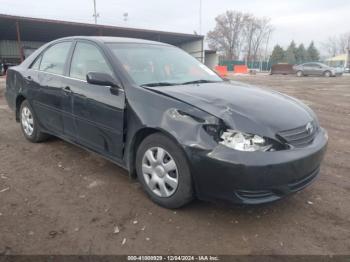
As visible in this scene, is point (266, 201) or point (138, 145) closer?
point (266, 201)

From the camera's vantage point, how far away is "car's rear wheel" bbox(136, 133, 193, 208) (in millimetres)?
2500

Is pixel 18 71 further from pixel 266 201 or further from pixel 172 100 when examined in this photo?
pixel 266 201

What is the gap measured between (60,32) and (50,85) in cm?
2613

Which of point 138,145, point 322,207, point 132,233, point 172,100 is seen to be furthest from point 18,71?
point 322,207

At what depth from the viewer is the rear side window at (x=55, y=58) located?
12.6 ft

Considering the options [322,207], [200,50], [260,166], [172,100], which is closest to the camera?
[260,166]

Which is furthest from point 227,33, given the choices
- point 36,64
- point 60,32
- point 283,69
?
point 36,64

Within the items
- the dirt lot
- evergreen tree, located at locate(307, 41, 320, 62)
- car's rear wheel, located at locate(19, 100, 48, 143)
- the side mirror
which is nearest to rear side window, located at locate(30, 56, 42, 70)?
car's rear wheel, located at locate(19, 100, 48, 143)

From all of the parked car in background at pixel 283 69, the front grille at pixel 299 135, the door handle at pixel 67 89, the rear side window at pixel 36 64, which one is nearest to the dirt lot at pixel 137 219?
the front grille at pixel 299 135

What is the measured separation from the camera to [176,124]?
2484 mm

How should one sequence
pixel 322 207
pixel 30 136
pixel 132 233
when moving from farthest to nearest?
pixel 30 136, pixel 322 207, pixel 132 233

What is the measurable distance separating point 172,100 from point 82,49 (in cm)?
167

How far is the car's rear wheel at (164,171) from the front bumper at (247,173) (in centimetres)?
13

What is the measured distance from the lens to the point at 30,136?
459 centimetres
